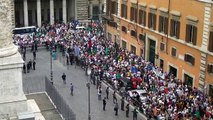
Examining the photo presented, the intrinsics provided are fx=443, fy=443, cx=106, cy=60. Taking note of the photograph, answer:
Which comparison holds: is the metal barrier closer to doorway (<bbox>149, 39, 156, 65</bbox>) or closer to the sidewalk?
the sidewalk

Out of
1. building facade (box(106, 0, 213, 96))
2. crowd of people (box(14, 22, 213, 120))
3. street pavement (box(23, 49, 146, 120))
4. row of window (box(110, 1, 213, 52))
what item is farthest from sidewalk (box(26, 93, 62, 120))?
row of window (box(110, 1, 213, 52))

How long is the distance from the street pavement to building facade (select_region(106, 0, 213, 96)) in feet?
24.1

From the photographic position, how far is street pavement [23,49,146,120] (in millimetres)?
37500

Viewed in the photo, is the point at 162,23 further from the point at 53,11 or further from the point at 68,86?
the point at 53,11

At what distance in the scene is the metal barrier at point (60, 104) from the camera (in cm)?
3300

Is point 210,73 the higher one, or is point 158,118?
point 210,73

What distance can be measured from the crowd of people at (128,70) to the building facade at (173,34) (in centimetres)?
102

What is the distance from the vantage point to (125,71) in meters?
45.6

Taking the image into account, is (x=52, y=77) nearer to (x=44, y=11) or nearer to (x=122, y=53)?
(x=122, y=53)

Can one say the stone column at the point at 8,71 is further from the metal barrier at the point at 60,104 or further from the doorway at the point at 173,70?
the doorway at the point at 173,70

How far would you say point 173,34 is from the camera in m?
44.5

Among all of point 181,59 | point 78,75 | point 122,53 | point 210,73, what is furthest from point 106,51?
point 210,73

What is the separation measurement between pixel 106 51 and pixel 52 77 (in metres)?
9.48

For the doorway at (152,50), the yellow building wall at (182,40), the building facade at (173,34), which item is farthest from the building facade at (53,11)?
the yellow building wall at (182,40)
